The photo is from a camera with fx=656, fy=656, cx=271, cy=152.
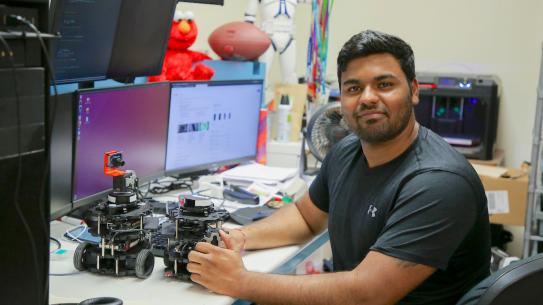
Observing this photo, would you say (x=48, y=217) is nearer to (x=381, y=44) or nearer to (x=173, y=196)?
(x=381, y=44)

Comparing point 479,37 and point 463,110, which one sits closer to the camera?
point 463,110

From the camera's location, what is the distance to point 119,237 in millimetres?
1526

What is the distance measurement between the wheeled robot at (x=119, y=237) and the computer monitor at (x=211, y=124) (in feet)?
2.52

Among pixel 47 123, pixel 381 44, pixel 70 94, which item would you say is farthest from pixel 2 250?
pixel 381 44

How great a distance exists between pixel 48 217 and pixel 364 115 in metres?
0.89

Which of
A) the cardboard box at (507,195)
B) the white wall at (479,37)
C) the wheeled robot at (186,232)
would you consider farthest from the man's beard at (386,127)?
the white wall at (479,37)

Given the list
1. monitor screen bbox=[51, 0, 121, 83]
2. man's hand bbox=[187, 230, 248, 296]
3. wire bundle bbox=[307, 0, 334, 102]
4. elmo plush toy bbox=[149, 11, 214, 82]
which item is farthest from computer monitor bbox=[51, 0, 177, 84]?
wire bundle bbox=[307, 0, 334, 102]

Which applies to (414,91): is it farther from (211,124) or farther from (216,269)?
(211,124)

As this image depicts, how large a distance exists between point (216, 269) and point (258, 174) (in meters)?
1.11

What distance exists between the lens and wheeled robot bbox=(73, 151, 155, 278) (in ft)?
5.01

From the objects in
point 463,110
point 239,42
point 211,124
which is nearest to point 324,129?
point 211,124

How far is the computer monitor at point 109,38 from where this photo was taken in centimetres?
177

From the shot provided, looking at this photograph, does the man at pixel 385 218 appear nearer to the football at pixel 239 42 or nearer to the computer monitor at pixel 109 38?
the computer monitor at pixel 109 38

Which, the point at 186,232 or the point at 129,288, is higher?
the point at 186,232
